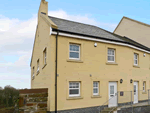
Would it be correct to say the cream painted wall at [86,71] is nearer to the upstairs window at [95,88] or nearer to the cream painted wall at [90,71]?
the cream painted wall at [90,71]

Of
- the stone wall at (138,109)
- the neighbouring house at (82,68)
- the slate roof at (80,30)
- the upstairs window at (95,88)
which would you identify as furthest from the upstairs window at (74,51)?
the stone wall at (138,109)

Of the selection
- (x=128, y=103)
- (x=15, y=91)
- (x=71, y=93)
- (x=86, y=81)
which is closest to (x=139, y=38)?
(x=128, y=103)

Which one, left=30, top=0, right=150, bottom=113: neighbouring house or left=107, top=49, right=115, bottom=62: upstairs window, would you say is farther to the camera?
left=107, top=49, right=115, bottom=62: upstairs window

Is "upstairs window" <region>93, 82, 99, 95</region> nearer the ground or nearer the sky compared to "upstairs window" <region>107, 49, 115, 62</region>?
nearer the ground

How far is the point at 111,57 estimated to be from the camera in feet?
51.3

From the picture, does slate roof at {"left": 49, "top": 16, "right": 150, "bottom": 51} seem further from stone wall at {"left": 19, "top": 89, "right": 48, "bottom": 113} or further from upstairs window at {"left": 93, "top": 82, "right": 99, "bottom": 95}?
stone wall at {"left": 19, "top": 89, "right": 48, "bottom": 113}

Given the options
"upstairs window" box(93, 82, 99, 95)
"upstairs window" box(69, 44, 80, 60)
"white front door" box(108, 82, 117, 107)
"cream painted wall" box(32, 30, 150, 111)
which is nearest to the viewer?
"cream painted wall" box(32, 30, 150, 111)

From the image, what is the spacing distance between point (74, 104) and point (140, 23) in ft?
53.1

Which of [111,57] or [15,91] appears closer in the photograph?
[15,91]

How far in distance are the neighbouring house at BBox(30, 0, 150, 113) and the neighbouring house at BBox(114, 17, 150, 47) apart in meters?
6.66

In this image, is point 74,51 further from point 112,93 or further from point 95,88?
point 112,93

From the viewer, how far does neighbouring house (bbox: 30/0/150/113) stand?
40.2 ft

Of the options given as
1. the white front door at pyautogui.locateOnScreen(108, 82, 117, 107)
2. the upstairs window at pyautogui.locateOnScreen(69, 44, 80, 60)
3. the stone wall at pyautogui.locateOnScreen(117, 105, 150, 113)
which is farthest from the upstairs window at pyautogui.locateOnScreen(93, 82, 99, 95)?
the upstairs window at pyautogui.locateOnScreen(69, 44, 80, 60)

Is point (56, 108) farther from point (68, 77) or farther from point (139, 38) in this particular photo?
point (139, 38)
